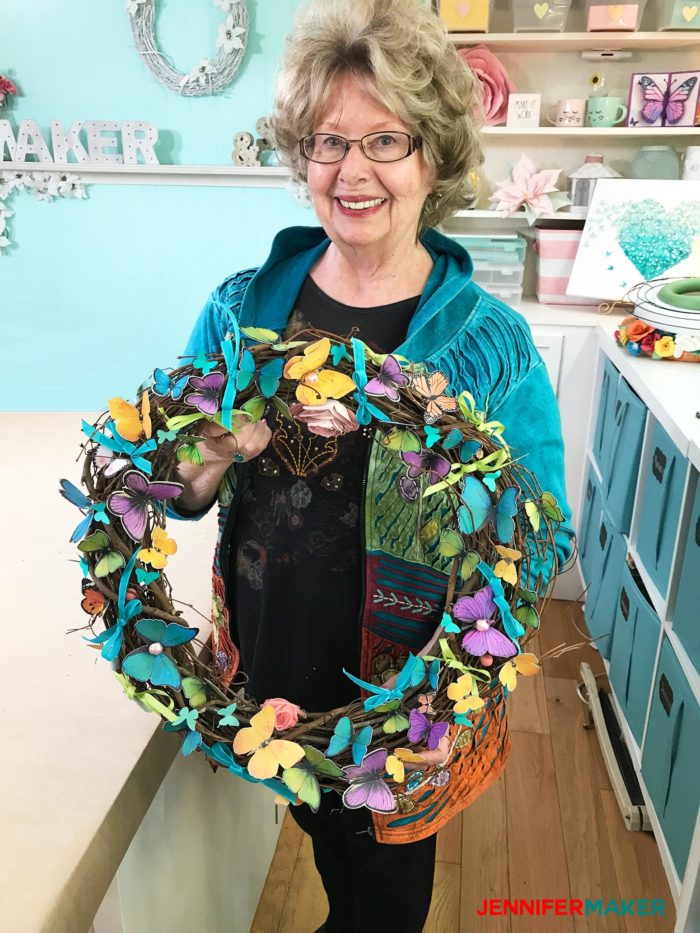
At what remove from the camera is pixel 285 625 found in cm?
109

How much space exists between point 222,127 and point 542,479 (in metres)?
1.77

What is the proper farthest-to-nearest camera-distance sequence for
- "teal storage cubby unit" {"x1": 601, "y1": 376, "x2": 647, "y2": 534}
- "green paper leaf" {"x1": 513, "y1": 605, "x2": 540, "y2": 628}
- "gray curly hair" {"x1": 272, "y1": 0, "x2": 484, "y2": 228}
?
"teal storage cubby unit" {"x1": 601, "y1": 376, "x2": 647, "y2": 534}
"gray curly hair" {"x1": 272, "y1": 0, "x2": 484, "y2": 228}
"green paper leaf" {"x1": 513, "y1": 605, "x2": 540, "y2": 628}

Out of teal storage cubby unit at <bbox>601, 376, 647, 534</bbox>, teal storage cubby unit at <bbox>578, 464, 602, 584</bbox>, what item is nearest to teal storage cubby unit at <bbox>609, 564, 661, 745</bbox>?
teal storage cubby unit at <bbox>601, 376, 647, 534</bbox>

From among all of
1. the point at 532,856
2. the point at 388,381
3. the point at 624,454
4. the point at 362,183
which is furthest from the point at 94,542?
the point at 624,454

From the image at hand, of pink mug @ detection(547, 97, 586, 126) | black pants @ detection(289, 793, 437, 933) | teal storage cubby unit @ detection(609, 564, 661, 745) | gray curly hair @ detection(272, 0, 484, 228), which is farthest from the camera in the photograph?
pink mug @ detection(547, 97, 586, 126)

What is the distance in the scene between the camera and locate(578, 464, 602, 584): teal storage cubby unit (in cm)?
236

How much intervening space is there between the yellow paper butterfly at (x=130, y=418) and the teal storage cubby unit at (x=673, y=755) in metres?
1.12

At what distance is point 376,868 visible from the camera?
1122 mm

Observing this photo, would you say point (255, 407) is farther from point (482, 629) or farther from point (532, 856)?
point (532, 856)

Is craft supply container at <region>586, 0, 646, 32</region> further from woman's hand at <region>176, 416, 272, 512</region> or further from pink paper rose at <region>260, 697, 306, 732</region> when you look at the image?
pink paper rose at <region>260, 697, 306, 732</region>

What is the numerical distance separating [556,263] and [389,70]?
184 centimetres

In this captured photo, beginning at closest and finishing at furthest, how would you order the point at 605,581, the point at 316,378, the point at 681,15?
the point at 316,378 < the point at 605,581 < the point at 681,15

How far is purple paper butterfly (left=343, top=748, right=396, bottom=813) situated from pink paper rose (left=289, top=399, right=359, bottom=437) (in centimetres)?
33

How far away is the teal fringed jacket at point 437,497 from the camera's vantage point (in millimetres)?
994
